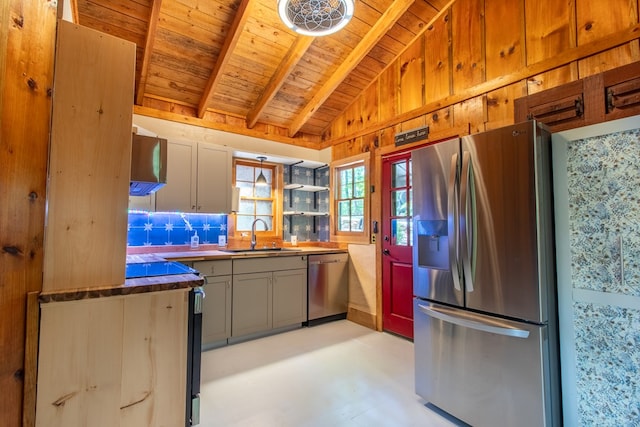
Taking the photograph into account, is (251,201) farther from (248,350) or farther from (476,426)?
(476,426)

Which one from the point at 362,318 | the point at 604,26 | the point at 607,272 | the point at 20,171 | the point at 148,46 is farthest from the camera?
the point at 362,318

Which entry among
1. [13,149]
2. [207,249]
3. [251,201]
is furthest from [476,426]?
[251,201]

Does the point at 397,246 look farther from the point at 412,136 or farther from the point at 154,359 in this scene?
the point at 154,359

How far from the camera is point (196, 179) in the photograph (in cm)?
335

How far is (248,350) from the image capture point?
3.04 m

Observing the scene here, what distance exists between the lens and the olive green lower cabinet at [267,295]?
3199mm

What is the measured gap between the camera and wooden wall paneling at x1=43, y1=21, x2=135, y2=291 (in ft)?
4.33

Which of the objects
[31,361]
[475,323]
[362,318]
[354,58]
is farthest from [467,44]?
[31,361]

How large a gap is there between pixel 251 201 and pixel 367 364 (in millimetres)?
2510

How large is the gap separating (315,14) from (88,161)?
185 centimetres

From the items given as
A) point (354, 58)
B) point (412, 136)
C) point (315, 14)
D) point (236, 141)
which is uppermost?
point (354, 58)

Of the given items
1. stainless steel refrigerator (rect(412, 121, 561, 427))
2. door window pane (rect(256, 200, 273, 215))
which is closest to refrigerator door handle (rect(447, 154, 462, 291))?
stainless steel refrigerator (rect(412, 121, 561, 427))

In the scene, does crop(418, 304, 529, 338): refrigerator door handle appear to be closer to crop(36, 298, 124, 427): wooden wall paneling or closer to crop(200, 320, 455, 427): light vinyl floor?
crop(200, 320, 455, 427): light vinyl floor

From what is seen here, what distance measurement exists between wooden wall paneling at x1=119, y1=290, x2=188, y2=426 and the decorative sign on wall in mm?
2737
